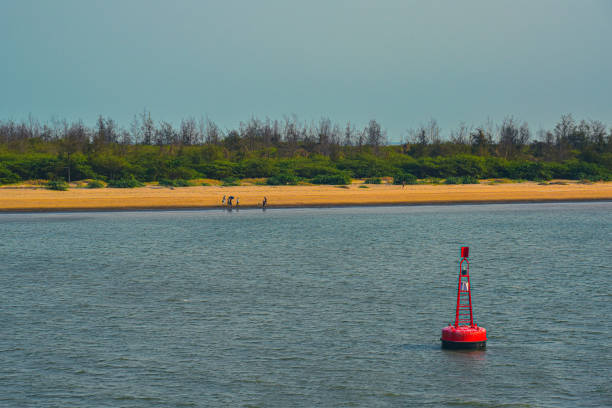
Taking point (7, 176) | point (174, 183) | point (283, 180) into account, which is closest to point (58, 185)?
point (7, 176)

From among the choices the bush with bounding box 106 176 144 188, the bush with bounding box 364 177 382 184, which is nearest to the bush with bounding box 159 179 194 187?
the bush with bounding box 106 176 144 188

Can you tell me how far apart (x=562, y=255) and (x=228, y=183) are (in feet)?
195

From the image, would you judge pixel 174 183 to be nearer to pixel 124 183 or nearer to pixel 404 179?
pixel 124 183

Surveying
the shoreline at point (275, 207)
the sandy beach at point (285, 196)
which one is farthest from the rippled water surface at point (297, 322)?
the sandy beach at point (285, 196)

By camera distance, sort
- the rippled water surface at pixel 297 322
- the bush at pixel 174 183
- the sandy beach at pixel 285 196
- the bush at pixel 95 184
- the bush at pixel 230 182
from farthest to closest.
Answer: the bush at pixel 230 182 < the bush at pixel 174 183 < the bush at pixel 95 184 < the sandy beach at pixel 285 196 < the rippled water surface at pixel 297 322

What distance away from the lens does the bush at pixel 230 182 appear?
92975mm

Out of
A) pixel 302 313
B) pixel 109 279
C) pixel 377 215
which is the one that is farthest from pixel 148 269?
pixel 377 215

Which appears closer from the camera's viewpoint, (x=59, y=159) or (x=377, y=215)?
(x=377, y=215)

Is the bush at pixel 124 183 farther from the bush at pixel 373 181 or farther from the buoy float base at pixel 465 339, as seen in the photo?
the buoy float base at pixel 465 339

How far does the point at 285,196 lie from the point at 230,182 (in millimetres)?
14767

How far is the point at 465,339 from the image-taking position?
62.5ft

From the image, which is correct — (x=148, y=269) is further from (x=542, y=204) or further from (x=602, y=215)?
(x=542, y=204)

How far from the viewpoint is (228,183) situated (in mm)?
93438

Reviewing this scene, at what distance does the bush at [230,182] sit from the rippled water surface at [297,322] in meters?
44.8
